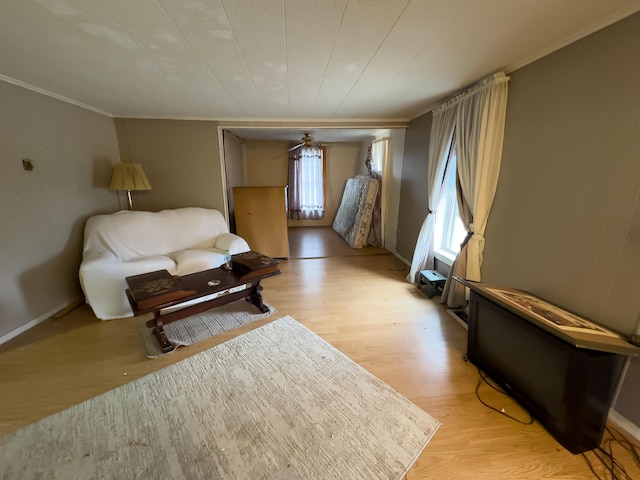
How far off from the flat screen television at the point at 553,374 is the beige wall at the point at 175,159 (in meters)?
3.51

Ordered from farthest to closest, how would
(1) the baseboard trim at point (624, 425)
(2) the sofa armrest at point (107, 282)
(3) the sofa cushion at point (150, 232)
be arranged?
(3) the sofa cushion at point (150, 232) < (2) the sofa armrest at point (107, 282) < (1) the baseboard trim at point (624, 425)

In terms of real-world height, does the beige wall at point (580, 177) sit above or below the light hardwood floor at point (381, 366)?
above

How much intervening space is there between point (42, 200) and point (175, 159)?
1.47 metres

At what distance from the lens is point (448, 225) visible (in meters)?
2.99

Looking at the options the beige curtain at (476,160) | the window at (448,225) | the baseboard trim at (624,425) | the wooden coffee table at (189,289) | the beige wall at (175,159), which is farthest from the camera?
the beige wall at (175,159)

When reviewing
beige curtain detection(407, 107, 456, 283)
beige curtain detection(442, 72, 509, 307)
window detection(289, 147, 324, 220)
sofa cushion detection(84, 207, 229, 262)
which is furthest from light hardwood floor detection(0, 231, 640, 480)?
window detection(289, 147, 324, 220)

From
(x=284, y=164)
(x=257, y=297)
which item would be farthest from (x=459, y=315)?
(x=284, y=164)

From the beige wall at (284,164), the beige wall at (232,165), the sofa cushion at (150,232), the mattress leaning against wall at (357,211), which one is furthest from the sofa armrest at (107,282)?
the beige wall at (284,164)

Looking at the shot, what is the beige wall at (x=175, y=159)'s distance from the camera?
330cm

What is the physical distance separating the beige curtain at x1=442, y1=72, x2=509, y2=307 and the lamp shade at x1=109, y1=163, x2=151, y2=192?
3592mm

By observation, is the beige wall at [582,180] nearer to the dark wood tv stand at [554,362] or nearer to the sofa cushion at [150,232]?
the dark wood tv stand at [554,362]

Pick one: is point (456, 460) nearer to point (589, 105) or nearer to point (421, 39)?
point (589, 105)

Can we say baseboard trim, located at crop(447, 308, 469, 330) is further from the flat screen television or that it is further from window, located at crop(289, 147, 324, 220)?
window, located at crop(289, 147, 324, 220)

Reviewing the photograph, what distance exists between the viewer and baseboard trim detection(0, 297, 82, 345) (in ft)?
6.65
